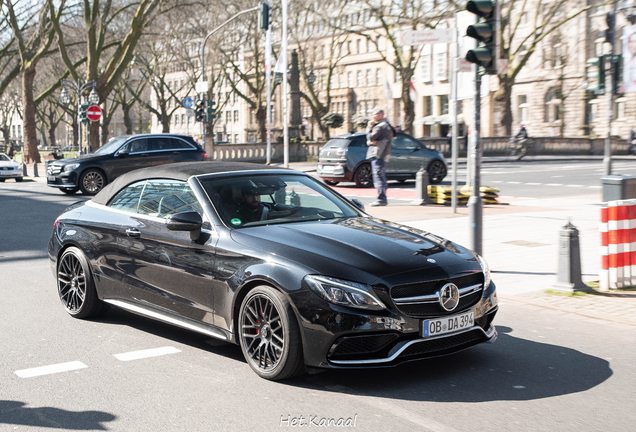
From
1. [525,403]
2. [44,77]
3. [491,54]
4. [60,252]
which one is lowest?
[525,403]

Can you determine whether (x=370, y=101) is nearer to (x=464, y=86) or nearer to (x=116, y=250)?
(x=464, y=86)

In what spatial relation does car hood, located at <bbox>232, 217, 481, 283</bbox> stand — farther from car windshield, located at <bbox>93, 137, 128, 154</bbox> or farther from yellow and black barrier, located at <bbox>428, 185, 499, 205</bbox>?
car windshield, located at <bbox>93, 137, 128, 154</bbox>

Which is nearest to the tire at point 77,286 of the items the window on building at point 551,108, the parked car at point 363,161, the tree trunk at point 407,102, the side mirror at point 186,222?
the side mirror at point 186,222

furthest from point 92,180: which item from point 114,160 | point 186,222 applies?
point 186,222

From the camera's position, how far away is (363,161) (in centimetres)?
2273

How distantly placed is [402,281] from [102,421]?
1.87 m

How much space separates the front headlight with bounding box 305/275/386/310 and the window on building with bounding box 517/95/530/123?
69607mm

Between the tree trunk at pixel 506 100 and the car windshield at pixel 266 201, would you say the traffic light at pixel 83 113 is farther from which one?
the car windshield at pixel 266 201

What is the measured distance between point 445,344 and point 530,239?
7206 millimetres

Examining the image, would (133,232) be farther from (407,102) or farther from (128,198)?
(407,102)

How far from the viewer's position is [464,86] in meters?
14.4

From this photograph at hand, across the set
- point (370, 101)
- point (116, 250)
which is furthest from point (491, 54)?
point (370, 101)

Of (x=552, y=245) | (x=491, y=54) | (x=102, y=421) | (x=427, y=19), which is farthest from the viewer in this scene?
(x=427, y=19)

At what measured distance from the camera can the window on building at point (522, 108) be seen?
7119 centimetres
